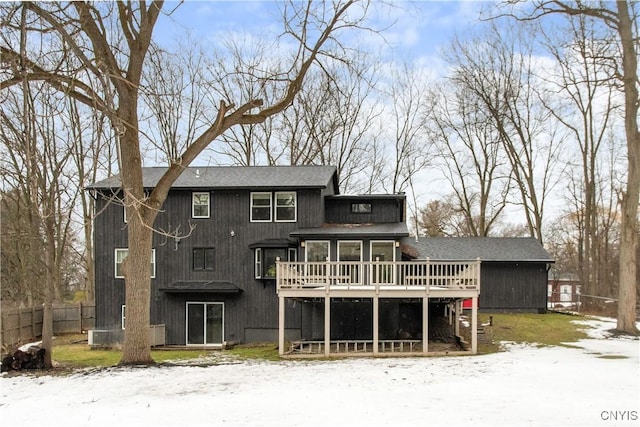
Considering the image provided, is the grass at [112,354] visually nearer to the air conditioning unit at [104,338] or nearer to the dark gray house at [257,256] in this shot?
the air conditioning unit at [104,338]

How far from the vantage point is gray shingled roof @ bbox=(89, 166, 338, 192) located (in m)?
23.2

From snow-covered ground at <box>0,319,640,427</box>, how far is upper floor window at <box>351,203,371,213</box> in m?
9.25

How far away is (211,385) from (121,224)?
45.2 ft

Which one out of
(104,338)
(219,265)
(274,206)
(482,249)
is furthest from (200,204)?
(482,249)

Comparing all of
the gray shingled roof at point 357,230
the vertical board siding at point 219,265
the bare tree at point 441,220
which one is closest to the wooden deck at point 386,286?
the gray shingled roof at point 357,230

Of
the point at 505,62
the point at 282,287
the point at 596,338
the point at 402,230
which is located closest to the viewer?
the point at 282,287

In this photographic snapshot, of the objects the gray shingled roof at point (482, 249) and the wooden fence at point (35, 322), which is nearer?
the wooden fence at point (35, 322)

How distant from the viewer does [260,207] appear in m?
23.6

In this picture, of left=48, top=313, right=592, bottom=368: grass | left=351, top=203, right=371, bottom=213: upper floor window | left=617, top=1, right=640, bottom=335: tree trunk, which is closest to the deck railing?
left=48, top=313, right=592, bottom=368: grass

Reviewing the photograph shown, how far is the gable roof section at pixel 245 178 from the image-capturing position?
23.2m

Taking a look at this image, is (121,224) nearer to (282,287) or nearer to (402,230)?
(282,287)

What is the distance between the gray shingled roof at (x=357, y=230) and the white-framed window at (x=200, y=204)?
3889mm

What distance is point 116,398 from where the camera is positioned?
440 inches

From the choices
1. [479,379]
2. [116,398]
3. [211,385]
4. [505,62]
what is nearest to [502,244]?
[505,62]
